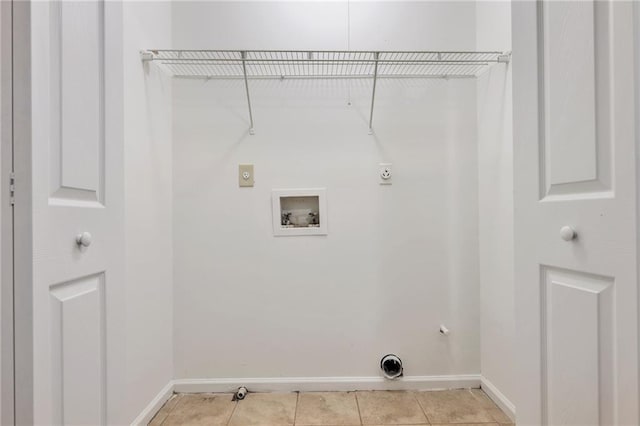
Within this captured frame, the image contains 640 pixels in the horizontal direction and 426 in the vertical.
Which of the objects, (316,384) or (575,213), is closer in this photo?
(575,213)

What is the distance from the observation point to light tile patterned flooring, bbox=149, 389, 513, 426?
50.9 inches

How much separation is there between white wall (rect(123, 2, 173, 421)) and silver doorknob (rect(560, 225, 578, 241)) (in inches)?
57.6

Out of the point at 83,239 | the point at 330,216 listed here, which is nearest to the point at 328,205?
the point at 330,216

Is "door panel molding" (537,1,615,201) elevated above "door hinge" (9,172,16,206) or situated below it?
above

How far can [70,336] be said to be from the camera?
2.22 feet

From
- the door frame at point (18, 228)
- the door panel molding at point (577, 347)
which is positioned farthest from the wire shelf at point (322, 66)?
the door panel molding at point (577, 347)

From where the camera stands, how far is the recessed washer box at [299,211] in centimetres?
153

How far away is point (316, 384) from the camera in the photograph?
1.52 meters

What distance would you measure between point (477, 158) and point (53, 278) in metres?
1.77

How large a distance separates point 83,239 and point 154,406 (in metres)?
1.09

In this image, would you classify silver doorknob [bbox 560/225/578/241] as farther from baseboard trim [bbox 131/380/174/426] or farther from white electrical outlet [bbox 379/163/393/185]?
baseboard trim [bbox 131/380/174/426]

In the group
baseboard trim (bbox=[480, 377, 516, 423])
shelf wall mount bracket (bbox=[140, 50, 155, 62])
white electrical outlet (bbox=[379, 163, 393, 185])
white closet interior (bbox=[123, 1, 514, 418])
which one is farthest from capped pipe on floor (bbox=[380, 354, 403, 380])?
shelf wall mount bracket (bbox=[140, 50, 155, 62])

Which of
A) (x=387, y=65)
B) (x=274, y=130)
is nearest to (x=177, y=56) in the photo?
(x=274, y=130)

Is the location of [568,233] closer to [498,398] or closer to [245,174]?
[498,398]
